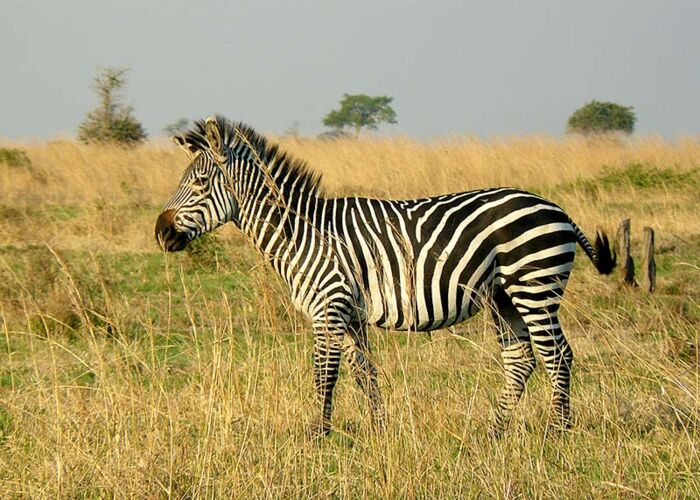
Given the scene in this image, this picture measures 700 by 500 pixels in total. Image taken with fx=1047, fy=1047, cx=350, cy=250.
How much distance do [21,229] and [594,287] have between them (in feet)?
19.0

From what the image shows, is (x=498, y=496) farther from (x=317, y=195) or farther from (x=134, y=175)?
(x=134, y=175)

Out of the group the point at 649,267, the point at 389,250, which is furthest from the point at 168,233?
the point at 649,267

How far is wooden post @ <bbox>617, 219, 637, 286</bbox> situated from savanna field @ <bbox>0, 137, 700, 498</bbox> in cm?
20

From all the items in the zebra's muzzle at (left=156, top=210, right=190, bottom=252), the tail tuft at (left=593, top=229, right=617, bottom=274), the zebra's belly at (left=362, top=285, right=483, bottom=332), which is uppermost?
the zebra's muzzle at (left=156, top=210, right=190, bottom=252)

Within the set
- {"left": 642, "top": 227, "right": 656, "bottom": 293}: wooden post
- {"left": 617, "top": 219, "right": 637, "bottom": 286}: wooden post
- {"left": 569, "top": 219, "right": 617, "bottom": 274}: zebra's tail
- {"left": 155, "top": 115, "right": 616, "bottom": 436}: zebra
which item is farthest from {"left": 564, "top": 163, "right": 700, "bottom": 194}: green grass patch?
{"left": 155, "top": 115, "right": 616, "bottom": 436}: zebra

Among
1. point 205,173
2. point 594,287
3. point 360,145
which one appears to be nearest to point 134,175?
point 360,145

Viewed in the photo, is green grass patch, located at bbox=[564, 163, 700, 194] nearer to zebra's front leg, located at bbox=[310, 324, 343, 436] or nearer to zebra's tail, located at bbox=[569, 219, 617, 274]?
zebra's tail, located at bbox=[569, 219, 617, 274]

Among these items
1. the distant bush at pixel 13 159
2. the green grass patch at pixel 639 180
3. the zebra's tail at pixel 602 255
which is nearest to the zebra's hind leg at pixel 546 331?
the zebra's tail at pixel 602 255

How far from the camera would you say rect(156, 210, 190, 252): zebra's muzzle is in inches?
200

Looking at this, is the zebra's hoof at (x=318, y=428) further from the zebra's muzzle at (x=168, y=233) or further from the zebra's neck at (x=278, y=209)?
→ the zebra's muzzle at (x=168, y=233)

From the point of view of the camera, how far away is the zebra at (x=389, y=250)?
4.69m

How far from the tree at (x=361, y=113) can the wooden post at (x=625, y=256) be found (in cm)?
3454

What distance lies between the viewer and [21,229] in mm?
10570

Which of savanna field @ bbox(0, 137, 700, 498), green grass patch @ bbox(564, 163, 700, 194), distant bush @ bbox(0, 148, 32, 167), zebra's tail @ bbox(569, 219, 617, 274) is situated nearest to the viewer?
savanna field @ bbox(0, 137, 700, 498)
